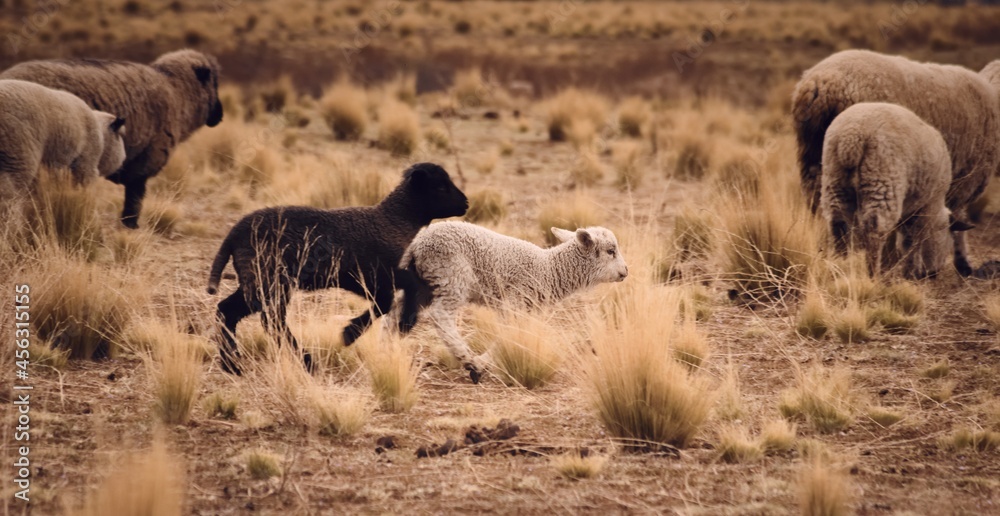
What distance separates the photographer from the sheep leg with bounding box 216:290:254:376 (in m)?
6.28

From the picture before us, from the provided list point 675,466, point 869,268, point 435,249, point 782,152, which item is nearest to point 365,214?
point 435,249

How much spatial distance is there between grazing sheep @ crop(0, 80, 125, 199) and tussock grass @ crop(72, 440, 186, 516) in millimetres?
4736

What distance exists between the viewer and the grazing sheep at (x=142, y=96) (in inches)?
397

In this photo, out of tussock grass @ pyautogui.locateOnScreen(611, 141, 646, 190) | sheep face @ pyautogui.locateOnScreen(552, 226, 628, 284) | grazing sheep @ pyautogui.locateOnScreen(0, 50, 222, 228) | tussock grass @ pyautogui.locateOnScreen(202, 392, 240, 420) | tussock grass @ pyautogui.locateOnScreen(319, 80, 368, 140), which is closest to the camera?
tussock grass @ pyautogui.locateOnScreen(202, 392, 240, 420)

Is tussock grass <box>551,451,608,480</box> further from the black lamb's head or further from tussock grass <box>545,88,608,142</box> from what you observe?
tussock grass <box>545,88,608,142</box>

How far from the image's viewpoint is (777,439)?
5344 millimetres

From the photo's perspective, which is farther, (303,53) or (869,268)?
(303,53)

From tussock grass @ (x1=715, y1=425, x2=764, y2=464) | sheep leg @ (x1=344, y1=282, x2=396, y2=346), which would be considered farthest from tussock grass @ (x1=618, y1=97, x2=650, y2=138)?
tussock grass @ (x1=715, y1=425, x2=764, y2=464)

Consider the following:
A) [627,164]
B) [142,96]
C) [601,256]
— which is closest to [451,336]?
[601,256]

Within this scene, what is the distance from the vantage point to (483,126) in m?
18.5

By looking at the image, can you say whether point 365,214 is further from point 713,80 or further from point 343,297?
point 713,80

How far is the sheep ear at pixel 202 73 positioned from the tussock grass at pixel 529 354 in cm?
669

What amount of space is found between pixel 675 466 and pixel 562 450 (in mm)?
605

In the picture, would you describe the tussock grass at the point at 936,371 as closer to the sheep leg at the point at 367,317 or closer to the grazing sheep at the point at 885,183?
the grazing sheep at the point at 885,183
